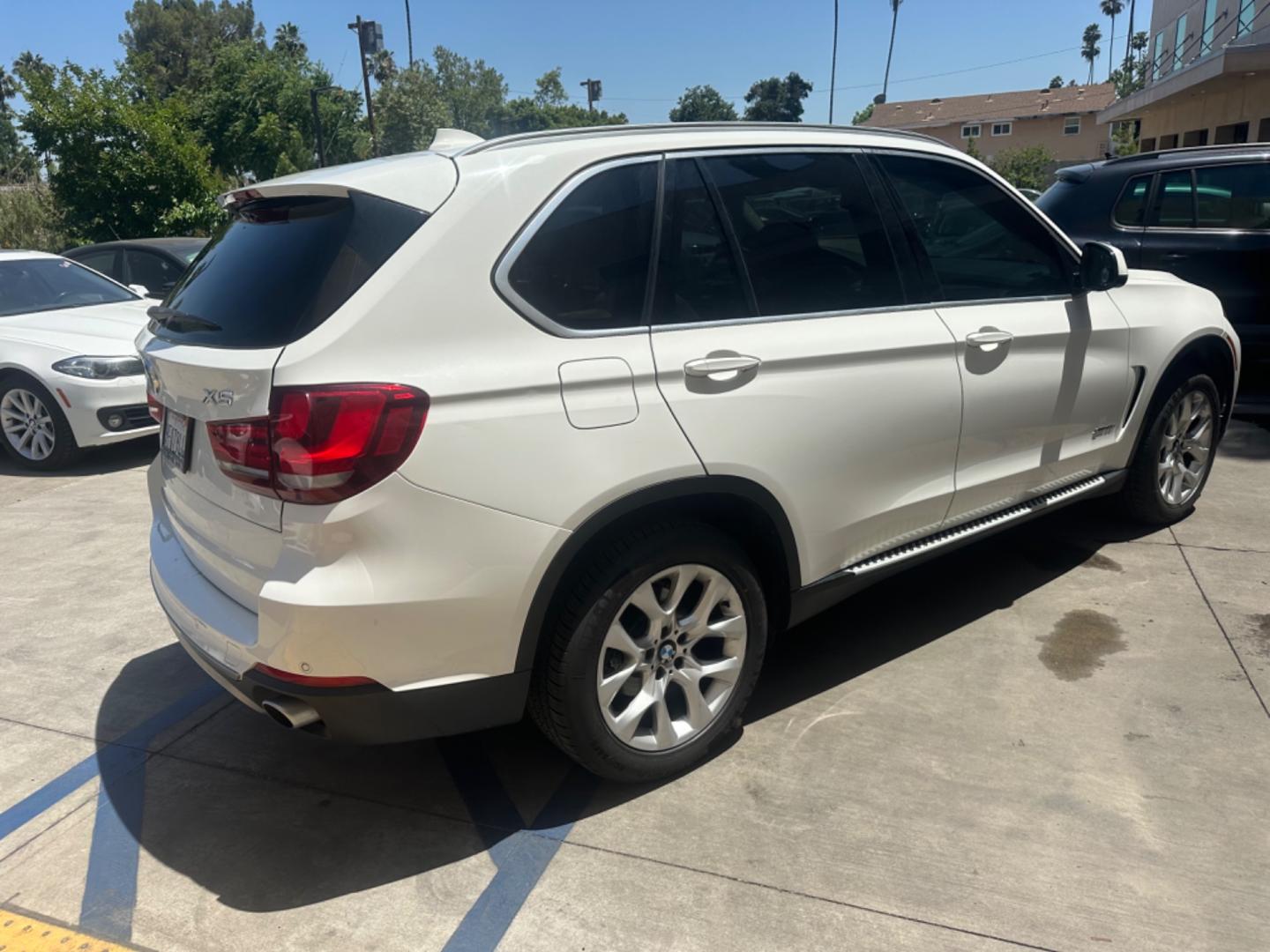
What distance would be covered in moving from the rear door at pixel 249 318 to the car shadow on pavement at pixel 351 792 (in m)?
0.86

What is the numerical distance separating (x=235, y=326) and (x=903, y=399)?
209 centimetres

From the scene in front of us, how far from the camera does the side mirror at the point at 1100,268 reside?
3967 millimetres

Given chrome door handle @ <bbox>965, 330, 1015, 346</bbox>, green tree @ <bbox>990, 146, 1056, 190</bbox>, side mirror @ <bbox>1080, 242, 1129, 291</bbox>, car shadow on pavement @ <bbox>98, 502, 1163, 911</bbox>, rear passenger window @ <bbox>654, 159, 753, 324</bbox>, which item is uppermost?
green tree @ <bbox>990, 146, 1056, 190</bbox>

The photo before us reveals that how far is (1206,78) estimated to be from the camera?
788 inches

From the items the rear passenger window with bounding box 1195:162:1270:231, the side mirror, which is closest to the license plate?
the side mirror

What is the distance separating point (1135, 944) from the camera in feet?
7.70

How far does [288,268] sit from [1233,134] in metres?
26.6

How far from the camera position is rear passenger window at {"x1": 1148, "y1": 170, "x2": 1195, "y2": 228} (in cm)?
700

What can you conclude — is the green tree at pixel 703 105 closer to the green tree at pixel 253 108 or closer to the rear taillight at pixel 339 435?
the green tree at pixel 253 108

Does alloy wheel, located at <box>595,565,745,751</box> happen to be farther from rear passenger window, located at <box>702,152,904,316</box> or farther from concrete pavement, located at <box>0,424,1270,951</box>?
rear passenger window, located at <box>702,152,904,316</box>

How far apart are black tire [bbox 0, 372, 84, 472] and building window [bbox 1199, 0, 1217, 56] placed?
29.2m

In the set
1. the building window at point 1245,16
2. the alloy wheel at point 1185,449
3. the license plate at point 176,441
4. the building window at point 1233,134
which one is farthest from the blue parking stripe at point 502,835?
the building window at point 1245,16

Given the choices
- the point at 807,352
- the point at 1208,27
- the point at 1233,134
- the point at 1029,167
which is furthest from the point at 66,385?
the point at 1029,167

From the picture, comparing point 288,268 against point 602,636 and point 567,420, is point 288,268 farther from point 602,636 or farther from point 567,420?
point 602,636
